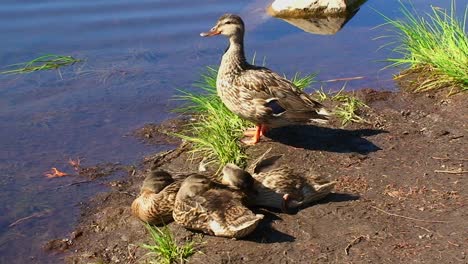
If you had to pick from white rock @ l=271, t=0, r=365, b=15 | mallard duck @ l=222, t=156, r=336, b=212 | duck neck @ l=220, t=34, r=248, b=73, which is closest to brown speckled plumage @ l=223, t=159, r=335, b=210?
mallard duck @ l=222, t=156, r=336, b=212

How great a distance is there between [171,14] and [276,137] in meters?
4.59

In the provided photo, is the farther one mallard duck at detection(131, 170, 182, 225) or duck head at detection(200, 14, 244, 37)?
duck head at detection(200, 14, 244, 37)

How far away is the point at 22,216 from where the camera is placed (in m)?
6.57

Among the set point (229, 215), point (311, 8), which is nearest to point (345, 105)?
point (229, 215)

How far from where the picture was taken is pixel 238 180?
5609mm

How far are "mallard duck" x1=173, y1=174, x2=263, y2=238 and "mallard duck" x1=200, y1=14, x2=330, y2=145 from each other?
1.45 metres

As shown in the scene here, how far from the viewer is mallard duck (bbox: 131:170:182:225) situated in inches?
224

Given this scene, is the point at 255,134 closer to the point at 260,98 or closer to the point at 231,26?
the point at 260,98

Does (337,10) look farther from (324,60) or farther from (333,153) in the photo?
(333,153)

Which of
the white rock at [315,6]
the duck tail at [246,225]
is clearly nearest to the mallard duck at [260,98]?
the duck tail at [246,225]

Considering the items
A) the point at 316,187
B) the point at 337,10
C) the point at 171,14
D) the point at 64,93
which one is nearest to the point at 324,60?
the point at 337,10

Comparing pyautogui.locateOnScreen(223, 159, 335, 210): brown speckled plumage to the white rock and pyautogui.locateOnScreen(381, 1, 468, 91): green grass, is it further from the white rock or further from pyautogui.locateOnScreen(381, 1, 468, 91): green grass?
the white rock

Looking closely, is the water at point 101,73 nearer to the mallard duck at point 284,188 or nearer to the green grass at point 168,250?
the green grass at point 168,250

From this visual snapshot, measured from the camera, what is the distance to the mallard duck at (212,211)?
527 cm
